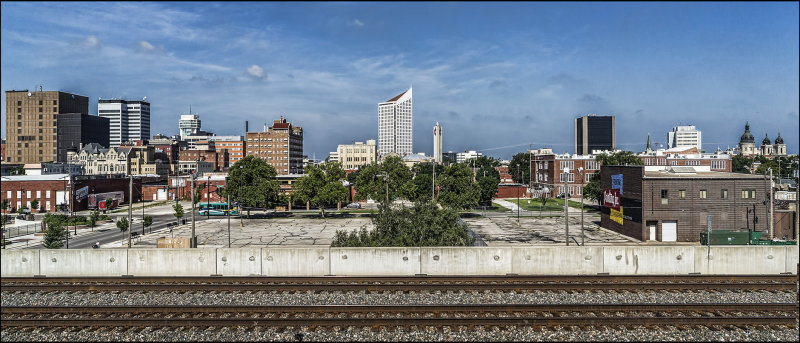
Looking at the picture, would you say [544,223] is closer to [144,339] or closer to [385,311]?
[385,311]

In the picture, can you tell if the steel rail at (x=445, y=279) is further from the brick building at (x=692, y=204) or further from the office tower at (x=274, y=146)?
the office tower at (x=274, y=146)

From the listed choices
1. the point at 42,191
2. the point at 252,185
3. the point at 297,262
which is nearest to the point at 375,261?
the point at 297,262

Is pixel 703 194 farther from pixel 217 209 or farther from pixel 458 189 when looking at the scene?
pixel 217 209

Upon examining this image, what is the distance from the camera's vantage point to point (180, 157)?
18462 cm

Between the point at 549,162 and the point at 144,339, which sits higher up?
the point at 549,162

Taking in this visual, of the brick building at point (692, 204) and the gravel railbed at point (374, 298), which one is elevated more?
the brick building at point (692, 204)

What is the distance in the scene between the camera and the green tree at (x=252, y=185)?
184ft

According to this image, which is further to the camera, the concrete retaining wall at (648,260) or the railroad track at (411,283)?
the concrete retaining wall at (648,260)

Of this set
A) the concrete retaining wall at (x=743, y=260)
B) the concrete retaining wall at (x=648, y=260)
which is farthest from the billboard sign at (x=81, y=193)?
the concrete retaining wall at (x=743, y=260)

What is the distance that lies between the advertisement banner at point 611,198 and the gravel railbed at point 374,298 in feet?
79.7

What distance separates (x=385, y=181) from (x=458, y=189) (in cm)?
970

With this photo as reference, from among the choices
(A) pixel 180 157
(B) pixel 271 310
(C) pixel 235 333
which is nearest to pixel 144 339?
(C) pixel 235 333

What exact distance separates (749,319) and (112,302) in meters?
24.9

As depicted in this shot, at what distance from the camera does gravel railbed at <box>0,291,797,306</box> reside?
741 inches
